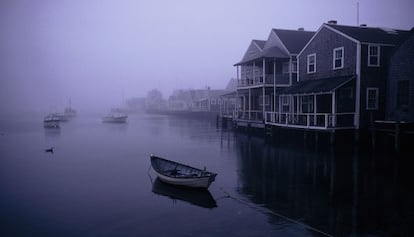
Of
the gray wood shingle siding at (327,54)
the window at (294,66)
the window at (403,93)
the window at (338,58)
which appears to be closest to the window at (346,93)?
the gray wood shingle siding at (327,54)

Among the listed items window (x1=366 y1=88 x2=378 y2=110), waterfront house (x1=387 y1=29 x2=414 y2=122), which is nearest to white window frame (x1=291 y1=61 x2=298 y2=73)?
window (x1=366 y1=88 x2=378 y2=110)

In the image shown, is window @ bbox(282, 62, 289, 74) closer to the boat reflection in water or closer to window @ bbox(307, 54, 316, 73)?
window @ bbox(307, 54, 316, 73)

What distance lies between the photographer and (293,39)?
41000 mm

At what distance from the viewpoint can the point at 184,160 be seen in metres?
27.0

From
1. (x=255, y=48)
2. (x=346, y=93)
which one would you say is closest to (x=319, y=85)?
(x=346, y=93)

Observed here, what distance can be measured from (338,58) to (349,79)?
3.12 m

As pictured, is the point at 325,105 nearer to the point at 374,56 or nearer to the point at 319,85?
the point at 319,85

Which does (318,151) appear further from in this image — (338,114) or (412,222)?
(412,222)

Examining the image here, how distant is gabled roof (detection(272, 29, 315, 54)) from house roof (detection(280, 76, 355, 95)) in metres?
6.17

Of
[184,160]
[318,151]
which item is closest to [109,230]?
[184,160]

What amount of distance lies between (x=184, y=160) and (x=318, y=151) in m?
11.4

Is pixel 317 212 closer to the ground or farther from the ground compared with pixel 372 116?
closer to the ground

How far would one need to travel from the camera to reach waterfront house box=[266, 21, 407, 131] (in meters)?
27.6

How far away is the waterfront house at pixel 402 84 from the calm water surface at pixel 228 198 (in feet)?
13.9
